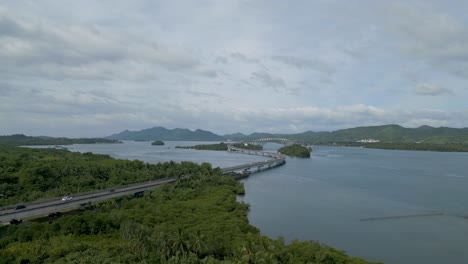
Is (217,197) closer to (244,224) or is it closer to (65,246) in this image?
(244,224)

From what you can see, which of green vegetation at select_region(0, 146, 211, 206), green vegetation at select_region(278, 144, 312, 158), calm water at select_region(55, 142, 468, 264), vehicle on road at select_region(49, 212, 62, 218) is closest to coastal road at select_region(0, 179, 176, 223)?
vehicle on road at select_region(49, 212, 62, 218)

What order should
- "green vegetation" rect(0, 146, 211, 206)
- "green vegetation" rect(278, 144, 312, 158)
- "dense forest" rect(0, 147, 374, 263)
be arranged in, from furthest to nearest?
1. "green vegetation" rect(278, 144, 312, 158)
2. "green vegetation" rect(0, 146, 211, 206)
3. "dense forest" rect(0, 147, 374, 263)

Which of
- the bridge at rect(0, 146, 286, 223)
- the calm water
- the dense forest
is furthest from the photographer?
the bridge at rect(0, 146, 286, 223)

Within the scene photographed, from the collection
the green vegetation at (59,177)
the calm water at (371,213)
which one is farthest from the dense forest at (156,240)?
the green vegetation at (59,177)

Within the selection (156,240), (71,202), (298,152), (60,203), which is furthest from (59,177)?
(298,152)

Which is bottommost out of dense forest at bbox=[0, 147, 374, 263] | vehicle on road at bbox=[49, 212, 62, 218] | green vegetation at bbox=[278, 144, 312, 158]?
vehicle on road at bbox=[49, 212, 62, 218]

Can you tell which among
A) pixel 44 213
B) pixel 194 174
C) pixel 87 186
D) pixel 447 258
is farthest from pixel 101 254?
pixel 194 174

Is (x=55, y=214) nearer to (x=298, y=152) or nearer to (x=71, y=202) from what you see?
(x=71, y=202)

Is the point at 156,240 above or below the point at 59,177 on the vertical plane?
below

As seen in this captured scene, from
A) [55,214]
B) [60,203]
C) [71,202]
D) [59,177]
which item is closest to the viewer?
[55,214]

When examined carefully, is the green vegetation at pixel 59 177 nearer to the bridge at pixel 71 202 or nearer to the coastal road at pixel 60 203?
the bridge at pixel 71 202

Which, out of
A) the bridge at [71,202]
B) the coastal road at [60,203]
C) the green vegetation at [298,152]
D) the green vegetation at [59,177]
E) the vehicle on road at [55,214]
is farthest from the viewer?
the green vegetation at [298,152]

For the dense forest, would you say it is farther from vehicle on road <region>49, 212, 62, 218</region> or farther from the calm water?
the calm water
